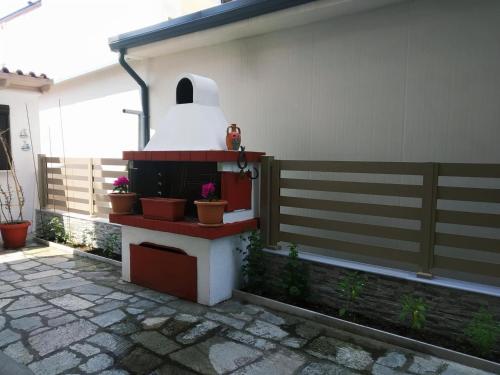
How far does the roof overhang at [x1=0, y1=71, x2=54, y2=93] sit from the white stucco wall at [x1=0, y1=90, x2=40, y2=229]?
4.6 inches

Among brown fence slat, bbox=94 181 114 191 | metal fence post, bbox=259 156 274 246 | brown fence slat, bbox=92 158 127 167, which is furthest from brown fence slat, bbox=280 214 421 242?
brown fence slat, bbox=94 181 114 191

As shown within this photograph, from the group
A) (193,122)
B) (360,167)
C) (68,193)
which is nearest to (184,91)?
(193,122)

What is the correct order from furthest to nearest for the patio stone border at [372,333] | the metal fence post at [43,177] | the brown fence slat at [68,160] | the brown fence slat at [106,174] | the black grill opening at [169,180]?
the metal fence post at [43,177]
the brown fence slat at [68,160]
the brown fence slat at [106,174]
the black grill opening at [169,180]
the patio stone border at [372,333]

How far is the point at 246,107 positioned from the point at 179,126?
52.9 inches

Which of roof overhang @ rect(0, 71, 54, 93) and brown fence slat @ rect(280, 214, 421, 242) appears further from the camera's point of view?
roof overhang @ rect(0, 71, 54, 93)

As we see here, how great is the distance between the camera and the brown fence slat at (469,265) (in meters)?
3.36

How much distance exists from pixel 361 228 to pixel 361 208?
0.21m

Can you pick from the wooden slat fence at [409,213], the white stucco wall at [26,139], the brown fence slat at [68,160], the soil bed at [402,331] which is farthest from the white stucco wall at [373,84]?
the white stucco wall at [26,139]

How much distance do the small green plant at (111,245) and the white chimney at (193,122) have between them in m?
2.23

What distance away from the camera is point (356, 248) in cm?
409

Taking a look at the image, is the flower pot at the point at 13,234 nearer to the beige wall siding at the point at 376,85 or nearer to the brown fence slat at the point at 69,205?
the brown fence slat at the point at 69,205

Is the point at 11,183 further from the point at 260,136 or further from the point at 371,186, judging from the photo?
the point at 371,186

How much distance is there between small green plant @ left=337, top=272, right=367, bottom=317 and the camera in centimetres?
388

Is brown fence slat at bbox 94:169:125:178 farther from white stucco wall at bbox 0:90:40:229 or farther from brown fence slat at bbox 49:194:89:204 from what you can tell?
white stucco wall at bbox 0:90:40:229
